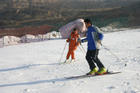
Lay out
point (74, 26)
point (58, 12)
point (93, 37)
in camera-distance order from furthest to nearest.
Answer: point (58, 12) < point (74, 26) < point (93, 37)

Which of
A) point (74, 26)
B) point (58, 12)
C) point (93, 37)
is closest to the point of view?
point (93, 37)

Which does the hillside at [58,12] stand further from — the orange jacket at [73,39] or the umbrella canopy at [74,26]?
the orange jacket at [73,39]

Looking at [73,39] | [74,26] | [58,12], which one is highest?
[74,26]

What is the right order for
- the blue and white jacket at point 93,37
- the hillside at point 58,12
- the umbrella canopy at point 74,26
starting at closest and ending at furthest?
1. the blue and white jacket at point 93,37
2. the umbrella canopy at point 74,26
3. the hillside at point 58,12

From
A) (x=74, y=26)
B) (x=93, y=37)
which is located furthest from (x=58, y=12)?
(x=93, y=37)

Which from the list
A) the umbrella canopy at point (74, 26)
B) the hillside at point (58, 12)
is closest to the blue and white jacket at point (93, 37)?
the umbrella canopy at point (74, 26)

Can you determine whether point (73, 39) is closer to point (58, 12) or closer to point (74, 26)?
point (74, 26)

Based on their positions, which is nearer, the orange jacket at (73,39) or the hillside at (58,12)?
the orange jacket at (73,39)

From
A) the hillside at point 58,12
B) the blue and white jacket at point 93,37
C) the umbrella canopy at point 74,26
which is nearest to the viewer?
the blue and white jacket at point 93,37

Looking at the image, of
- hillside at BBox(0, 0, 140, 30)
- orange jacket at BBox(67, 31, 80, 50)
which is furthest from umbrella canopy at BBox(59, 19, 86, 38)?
hillside at BBox(0, 0, 140, 30)

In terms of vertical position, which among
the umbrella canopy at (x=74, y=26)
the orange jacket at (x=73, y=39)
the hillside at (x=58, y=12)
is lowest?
the hillside at (x=58, y=12)

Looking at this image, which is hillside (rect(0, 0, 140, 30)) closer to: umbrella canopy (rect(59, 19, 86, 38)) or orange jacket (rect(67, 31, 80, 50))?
umbrella canopy (rect(59, 19, 86, 38))

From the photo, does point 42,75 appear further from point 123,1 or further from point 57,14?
point 123,1

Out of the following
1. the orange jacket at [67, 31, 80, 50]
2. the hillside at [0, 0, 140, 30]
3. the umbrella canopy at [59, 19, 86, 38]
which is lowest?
the hillside at [0, 0, 140, 30]
